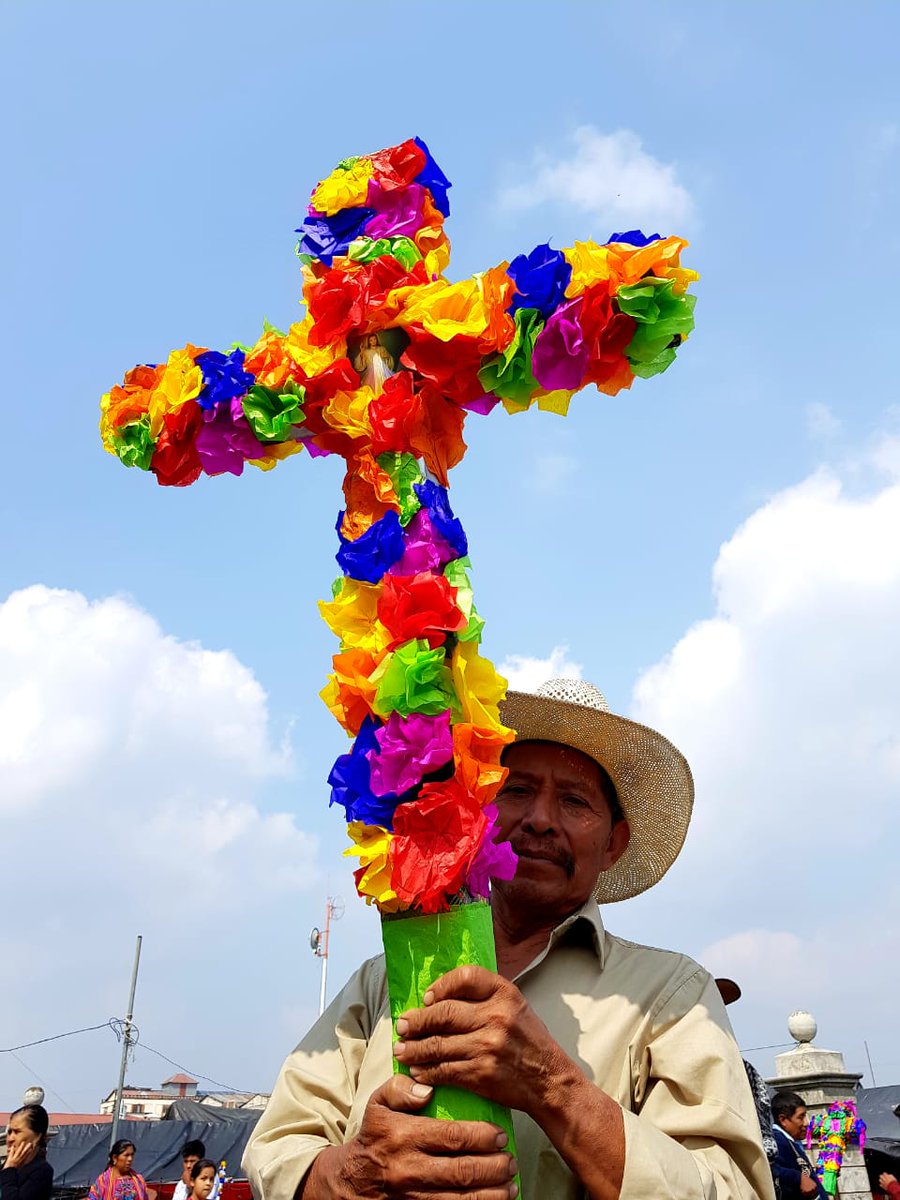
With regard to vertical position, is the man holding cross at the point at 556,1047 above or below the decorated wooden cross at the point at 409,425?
below

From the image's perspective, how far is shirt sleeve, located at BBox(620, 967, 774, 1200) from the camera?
1749mm

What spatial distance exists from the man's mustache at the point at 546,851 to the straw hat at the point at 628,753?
34 centimetres

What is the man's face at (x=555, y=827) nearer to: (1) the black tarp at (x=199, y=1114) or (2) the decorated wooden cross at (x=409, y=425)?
(2) the decorated wooden cross at (x=409, y=425)

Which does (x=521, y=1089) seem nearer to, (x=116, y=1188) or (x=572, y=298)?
(x=572, y=298)

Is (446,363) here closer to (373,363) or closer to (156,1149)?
(373,363)

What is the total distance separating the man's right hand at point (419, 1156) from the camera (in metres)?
1.68

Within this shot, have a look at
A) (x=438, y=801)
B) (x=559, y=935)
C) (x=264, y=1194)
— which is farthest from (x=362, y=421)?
(x=264, y=1194)

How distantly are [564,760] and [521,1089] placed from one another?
1148 millimetres

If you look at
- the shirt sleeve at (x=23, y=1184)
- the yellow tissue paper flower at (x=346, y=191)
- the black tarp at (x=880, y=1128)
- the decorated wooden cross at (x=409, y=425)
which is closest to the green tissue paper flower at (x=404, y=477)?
the decorated wooden cross at (x=409, y=425)

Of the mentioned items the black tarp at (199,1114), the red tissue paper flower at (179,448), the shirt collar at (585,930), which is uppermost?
the red tissue paper flower at (179,448)

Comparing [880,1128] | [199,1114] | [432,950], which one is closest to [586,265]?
[432,950]

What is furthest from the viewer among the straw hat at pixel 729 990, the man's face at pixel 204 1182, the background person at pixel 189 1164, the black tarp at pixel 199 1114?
the black tarp at pixel 199 1114

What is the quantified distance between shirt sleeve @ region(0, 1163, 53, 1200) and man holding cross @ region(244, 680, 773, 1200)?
387cm

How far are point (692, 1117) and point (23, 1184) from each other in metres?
4.65
